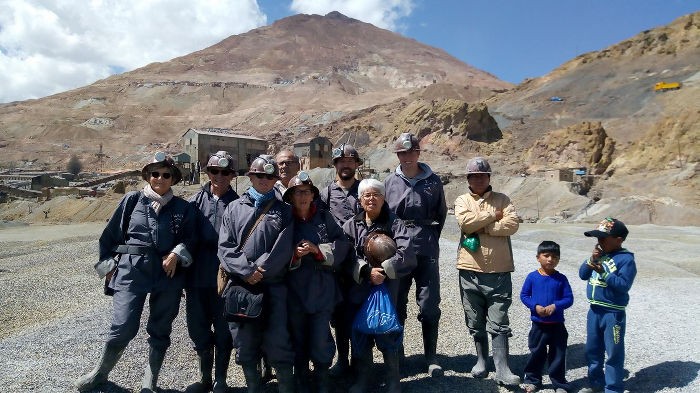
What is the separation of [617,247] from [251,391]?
3417 millimetres

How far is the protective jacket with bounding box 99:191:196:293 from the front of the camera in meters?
4.24

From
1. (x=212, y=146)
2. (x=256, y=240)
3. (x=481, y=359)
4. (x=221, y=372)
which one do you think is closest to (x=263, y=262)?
(x=256, y=240)

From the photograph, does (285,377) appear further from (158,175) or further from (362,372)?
(158,175)

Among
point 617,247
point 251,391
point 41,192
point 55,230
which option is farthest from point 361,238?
point 41,192

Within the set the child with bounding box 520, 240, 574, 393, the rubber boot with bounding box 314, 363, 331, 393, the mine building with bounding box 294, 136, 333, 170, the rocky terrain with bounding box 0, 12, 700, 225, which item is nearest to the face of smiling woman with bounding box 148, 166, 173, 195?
the rubber boot with bounding box 314, 363, 331, 393

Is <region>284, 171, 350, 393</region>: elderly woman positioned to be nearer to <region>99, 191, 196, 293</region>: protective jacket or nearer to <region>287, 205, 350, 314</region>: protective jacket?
<region>287, 205, 350, 314</region>: protective jacket

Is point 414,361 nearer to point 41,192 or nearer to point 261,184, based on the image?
point 261,184


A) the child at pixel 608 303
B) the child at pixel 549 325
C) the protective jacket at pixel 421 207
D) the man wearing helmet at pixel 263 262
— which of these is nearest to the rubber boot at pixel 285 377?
the man wearing helmet at pixel 263 262

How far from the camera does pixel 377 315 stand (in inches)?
161

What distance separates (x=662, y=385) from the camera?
4477 millimetres

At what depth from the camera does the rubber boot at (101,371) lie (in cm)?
423

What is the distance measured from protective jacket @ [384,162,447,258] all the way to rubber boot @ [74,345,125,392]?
2849 mm

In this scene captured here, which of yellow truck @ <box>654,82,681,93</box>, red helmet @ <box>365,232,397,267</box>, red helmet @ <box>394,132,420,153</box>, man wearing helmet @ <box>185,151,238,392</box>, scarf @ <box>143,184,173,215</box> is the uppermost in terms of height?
yellow truck @ <box>654,82,681,93</box>

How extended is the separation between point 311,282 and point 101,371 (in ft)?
6.73
